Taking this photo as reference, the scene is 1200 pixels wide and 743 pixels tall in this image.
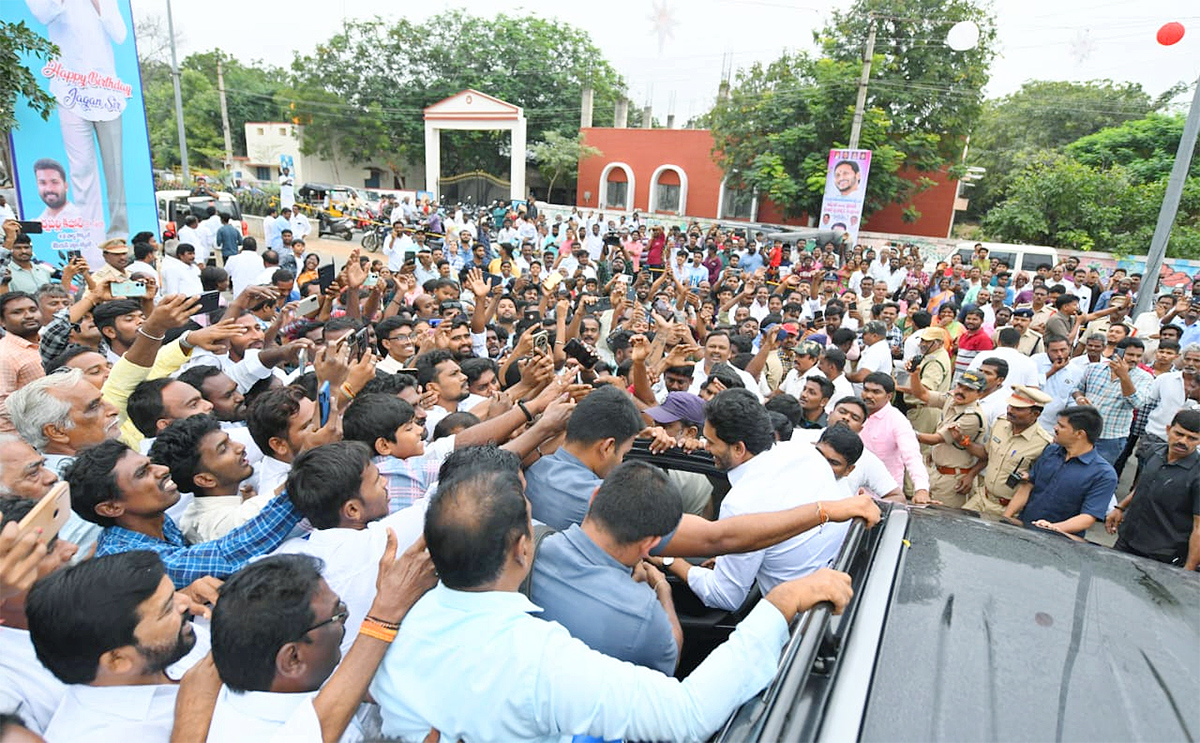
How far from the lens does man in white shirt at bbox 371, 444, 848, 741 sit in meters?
1.44

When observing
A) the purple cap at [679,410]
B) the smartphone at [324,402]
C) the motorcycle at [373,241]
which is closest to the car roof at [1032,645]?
the purple cap at [679,410]

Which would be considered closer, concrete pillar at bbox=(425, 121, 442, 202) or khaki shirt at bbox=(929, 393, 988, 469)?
khaki shirt at bbox=(929, 393, 988, 469)

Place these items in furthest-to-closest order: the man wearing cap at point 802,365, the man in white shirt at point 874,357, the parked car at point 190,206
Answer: the parked car at point 190,206, the man in white shirt at point 874,357, the man wearing cap at point 802,365

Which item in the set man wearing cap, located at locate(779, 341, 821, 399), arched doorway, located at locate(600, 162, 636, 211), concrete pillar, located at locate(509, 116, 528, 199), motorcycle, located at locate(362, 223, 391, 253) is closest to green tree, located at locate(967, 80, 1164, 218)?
arched doorway, located at locate(600, 162, 636, 211)

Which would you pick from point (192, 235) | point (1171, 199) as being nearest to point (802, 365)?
point (1171, 199)

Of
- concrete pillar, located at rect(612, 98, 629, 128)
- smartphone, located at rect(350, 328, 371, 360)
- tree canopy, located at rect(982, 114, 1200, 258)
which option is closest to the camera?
smartphone, located at rect(350, 328, 371, 360)

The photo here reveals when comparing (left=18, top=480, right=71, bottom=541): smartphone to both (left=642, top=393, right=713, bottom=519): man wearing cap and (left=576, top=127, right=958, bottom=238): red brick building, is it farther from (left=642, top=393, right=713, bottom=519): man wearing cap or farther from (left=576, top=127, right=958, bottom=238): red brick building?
(left=576, top=127, right=958, bottom=238): red brick building

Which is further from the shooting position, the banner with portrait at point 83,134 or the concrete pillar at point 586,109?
the concrete pillar at point 586,109

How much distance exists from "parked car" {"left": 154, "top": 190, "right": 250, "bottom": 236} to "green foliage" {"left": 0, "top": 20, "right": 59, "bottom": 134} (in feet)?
26.4

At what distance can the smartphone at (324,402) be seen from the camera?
3184 mm

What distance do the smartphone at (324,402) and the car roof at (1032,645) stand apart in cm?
259

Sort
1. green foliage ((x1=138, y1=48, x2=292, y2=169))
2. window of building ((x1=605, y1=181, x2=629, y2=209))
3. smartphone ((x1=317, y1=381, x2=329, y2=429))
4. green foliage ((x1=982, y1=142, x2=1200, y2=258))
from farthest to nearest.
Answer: green foliage ((x1=138, y1=48, x2=292, y2=169)) < window of building ((x1=605, y1=181, x2=629, y2=209)) < green foliage ((x1=982, y1=142, x2=1200, y2=258)) < smartphone ((x1=317, y1=381, x2=329, y2=429))

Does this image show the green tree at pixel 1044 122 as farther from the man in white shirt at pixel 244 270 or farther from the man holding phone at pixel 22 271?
the man holding phone at pixel 22 271

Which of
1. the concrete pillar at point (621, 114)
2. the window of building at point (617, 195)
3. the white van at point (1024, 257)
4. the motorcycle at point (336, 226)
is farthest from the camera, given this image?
the concrete pillar at point (621, 114)
